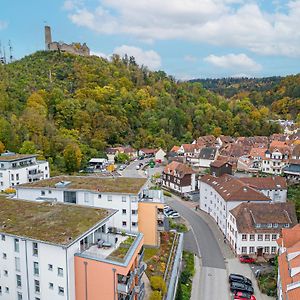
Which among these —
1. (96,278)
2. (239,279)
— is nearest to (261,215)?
(239,279)

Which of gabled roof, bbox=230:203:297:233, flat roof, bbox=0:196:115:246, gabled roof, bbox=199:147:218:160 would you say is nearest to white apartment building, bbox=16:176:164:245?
flat roof, bbox=0:196:115:246

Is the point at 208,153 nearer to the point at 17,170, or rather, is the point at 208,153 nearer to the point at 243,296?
the point at 17,170

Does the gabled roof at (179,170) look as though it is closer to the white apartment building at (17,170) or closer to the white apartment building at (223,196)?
the white apartment building at (223,196)

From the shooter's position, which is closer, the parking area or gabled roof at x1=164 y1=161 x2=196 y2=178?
the parking area


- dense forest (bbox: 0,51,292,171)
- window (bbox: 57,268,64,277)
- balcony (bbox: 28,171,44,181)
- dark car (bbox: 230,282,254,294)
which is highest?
dense forest (bbox: 0,51,292,171)

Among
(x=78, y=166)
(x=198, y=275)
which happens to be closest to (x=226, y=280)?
(x=198, y=275)

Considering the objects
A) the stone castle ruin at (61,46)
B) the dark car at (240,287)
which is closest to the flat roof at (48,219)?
the dark car at (240,287)

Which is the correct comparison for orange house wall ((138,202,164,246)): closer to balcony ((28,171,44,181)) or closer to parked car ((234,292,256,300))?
parked car ((234,292,256,300))
